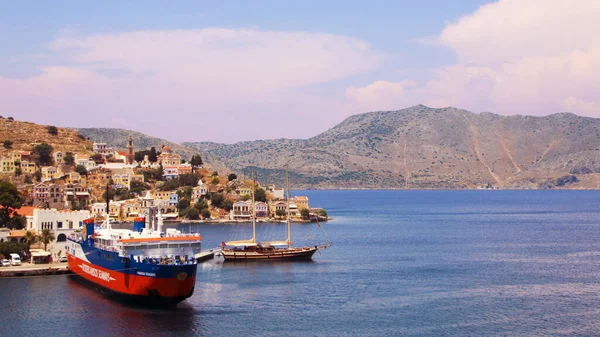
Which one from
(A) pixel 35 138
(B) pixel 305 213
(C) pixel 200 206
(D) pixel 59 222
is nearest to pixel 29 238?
(D) pixel 59 222

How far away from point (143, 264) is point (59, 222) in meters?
28.2

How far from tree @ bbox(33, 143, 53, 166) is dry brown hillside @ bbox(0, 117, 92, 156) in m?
5.38

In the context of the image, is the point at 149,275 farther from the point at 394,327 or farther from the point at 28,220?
the point at 28,220

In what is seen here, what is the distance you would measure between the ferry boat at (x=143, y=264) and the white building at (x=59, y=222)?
598 inches

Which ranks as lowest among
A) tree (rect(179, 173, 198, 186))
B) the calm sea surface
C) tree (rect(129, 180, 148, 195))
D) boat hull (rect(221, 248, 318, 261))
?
the calm sea surface

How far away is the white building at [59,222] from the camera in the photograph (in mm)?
71312

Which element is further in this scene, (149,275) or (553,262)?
(553,262)

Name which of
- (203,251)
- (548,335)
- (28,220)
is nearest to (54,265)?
(28,220)

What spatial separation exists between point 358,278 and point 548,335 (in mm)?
21570

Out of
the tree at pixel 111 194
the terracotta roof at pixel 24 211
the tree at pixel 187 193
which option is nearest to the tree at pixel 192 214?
the tree at pixel 187 193

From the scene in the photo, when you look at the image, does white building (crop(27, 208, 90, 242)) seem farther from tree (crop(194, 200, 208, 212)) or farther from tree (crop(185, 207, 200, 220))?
tree (crop(194, 200, 208, 212))

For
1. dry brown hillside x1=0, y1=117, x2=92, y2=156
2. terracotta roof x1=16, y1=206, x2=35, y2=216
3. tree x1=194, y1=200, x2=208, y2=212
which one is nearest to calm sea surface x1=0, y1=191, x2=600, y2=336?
terracotta roof x1=16, y1=206, x2=35, y2=216

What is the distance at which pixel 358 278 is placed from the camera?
61.2 meters

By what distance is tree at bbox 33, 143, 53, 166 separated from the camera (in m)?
142
